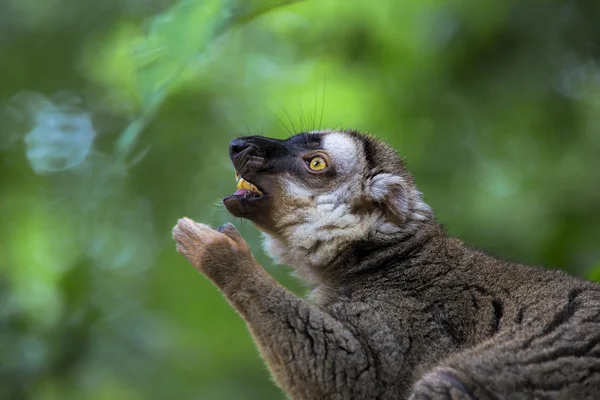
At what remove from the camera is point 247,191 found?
5.63 m

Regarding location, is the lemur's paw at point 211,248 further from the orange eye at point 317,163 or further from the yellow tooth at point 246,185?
the orange eye at point 317,163

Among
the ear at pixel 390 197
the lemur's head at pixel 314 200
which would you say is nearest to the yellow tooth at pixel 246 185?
the lemur's head at pixel 314 200

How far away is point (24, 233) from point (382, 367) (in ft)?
23.6

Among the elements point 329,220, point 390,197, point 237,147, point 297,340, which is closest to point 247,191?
point 237,147

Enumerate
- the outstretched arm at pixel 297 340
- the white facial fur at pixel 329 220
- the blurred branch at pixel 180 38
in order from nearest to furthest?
the blurred branch at pixel 180 38 < the outstretched arm at pixel 297 340 < the white facial fur at pixel 329 220

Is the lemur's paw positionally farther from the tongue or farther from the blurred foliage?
the blurred foliage

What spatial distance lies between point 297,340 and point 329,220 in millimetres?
1145

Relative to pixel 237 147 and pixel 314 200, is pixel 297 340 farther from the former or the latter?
pixel 237 147

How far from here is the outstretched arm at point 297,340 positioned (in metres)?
4.65

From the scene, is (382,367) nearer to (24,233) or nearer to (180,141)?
Result: (180,141)

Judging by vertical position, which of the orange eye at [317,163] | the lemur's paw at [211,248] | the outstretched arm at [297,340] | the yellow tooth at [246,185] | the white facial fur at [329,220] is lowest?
the outstretched arm at [297,340]

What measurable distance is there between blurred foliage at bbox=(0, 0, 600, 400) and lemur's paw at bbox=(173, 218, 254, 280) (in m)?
2.92

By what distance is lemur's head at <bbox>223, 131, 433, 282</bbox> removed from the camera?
5578 mm

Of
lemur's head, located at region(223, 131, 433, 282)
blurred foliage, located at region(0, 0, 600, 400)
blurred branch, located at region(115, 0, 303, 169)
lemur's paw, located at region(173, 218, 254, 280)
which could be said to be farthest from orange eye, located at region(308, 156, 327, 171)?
blurred foliage, located at region(0, 0, 600, 400)
